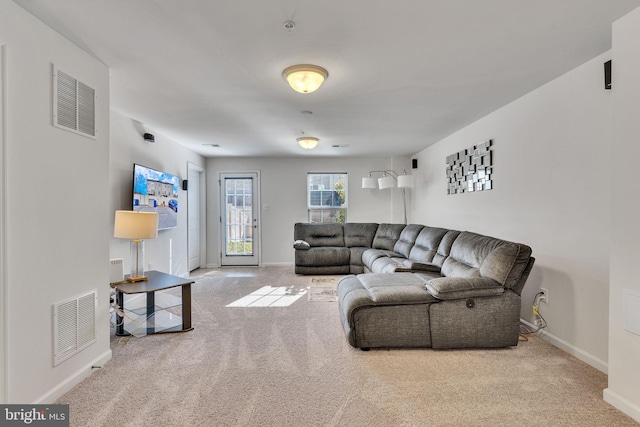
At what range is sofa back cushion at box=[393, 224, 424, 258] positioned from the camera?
16.7ft

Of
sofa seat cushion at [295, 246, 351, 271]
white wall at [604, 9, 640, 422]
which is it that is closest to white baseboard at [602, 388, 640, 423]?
white wall at [604, 9, 640, 422]

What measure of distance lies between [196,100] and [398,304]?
2.77 metres

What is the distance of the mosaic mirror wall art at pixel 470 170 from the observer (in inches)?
149

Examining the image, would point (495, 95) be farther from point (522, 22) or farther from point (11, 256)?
point (11, 256)

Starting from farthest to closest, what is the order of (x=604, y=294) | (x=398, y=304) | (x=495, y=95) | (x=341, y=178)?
1. (x=341, y=178)
2. (x=495, y=95)
3. (x=398, y=304)
4. (x=604, y=294)

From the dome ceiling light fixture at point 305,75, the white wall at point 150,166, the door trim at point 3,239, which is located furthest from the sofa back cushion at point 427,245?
the door trim at point 3,239

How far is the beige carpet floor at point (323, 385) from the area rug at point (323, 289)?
4.03ft

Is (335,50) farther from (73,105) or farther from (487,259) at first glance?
(487,259)

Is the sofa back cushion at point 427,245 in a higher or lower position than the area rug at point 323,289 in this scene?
higher

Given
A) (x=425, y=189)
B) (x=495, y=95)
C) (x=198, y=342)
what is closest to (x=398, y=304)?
(x=198, y=342)

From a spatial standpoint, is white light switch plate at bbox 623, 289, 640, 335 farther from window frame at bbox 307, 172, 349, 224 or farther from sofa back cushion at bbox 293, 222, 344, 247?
window frame at bbox 307, 172, 349, 224

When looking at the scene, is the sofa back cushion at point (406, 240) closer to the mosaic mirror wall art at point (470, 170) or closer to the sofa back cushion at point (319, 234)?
the mosaic mirror wall art at point (470, 170)

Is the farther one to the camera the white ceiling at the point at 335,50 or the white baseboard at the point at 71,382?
the white baseboard at the point at 71,382

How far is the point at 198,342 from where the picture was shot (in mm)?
2857
